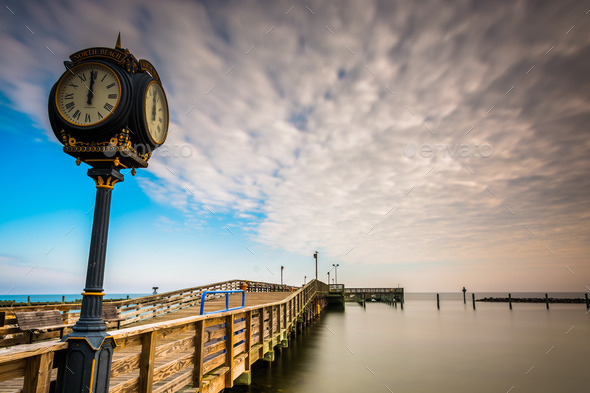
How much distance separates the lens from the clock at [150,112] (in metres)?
4.67

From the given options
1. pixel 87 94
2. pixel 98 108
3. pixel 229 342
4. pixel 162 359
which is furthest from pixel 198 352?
pixel 87 94

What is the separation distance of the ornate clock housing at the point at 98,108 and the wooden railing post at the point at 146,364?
2.38 metres

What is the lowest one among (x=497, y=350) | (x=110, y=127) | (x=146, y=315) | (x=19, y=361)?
(x=497, y=350)

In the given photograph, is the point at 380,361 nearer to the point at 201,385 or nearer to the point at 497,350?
the point at 497,350

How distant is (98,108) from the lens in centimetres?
445

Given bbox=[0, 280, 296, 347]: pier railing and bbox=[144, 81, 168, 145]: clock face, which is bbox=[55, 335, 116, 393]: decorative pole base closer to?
bbox=[144, 81, 168, 145]: clock face

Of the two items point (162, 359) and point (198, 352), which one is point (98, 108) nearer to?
point (198, 352)

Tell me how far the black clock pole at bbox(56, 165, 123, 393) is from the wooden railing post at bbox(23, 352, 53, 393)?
0.36m

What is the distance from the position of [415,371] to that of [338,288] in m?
44.7

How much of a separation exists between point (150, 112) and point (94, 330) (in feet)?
9.44

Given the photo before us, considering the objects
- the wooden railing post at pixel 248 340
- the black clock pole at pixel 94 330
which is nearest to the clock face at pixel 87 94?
the black clock pole at pixel 94 330

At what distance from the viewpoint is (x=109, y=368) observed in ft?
13.0

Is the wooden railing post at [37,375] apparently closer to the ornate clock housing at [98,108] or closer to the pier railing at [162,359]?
the pier railing at [162,359]

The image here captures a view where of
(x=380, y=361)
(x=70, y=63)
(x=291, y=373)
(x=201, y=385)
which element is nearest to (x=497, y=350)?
(x=380, y=361)
